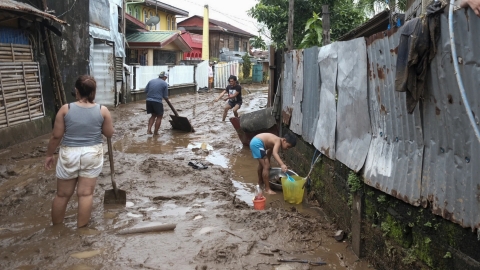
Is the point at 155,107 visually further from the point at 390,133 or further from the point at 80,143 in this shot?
the point at 390,133

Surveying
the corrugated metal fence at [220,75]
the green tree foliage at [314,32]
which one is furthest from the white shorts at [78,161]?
the corrugated metal fence at [220,75]

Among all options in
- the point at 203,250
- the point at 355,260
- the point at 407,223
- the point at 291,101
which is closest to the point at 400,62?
the point at 407,223

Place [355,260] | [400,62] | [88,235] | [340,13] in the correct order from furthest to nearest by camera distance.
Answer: [340,13] → [88,235] → [355,260] → [400,62]

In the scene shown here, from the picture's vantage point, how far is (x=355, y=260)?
464 cm

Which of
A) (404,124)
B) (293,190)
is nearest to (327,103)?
(293,190)

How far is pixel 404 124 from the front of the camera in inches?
149

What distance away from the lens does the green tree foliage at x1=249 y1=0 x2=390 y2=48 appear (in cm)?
1669

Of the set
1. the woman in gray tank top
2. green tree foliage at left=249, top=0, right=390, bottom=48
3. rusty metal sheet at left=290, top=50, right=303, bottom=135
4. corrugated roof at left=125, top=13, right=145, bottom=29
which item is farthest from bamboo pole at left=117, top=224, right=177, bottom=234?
corrugated roof at left=125, top=13, right=145, bottom=29

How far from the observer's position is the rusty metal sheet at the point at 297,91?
315 inches

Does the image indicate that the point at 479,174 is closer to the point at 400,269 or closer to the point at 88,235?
the point at 400,269

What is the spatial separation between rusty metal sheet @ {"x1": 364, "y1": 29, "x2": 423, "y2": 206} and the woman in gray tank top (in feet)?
9.28

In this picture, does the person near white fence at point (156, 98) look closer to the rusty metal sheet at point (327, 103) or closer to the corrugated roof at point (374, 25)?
the corrugated roof at point (374, 25)

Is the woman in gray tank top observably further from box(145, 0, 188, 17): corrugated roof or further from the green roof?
box(145, 0, 188, 17): corrugated roof

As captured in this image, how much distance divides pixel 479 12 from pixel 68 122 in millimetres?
3892
